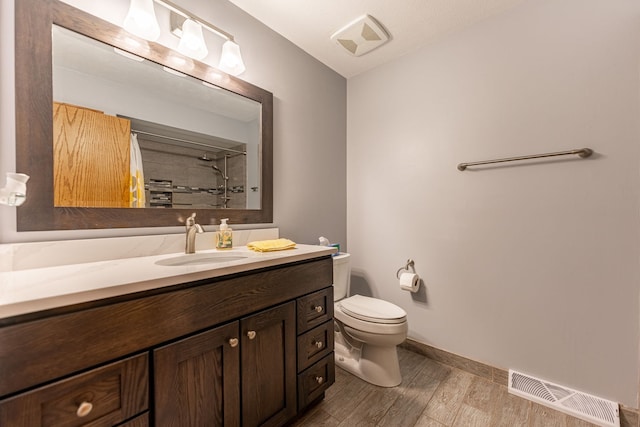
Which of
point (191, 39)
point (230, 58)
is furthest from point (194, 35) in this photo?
point (230, 58)

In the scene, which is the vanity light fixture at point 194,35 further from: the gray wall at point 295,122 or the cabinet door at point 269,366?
the cabinet door at point 269,366

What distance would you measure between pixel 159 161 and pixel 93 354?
90 cm

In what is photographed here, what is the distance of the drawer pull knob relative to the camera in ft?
2.21

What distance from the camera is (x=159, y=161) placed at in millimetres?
1307

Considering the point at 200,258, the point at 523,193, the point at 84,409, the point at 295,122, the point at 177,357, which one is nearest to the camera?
the point at 84,409

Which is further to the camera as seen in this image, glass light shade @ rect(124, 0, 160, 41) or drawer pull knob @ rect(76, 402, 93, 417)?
glass light shade @ rect(124, 0, 160, 41)

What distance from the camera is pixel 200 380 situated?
2.96 ft

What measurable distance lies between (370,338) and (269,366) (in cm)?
72

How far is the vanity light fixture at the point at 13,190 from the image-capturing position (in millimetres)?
760

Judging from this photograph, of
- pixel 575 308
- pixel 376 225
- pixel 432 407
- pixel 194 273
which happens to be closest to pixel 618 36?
pixel 575 308

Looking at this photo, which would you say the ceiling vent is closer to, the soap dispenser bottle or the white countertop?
the soap dispenser bottle

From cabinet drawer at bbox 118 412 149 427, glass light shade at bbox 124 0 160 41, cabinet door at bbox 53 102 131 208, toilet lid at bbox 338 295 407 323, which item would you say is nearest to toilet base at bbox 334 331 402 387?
toilet lid at bbox 338 295 407 323

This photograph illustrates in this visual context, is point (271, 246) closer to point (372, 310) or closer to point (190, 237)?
point (190, 237)

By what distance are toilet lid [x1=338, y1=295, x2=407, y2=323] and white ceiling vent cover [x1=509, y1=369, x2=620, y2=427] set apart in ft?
2.49
